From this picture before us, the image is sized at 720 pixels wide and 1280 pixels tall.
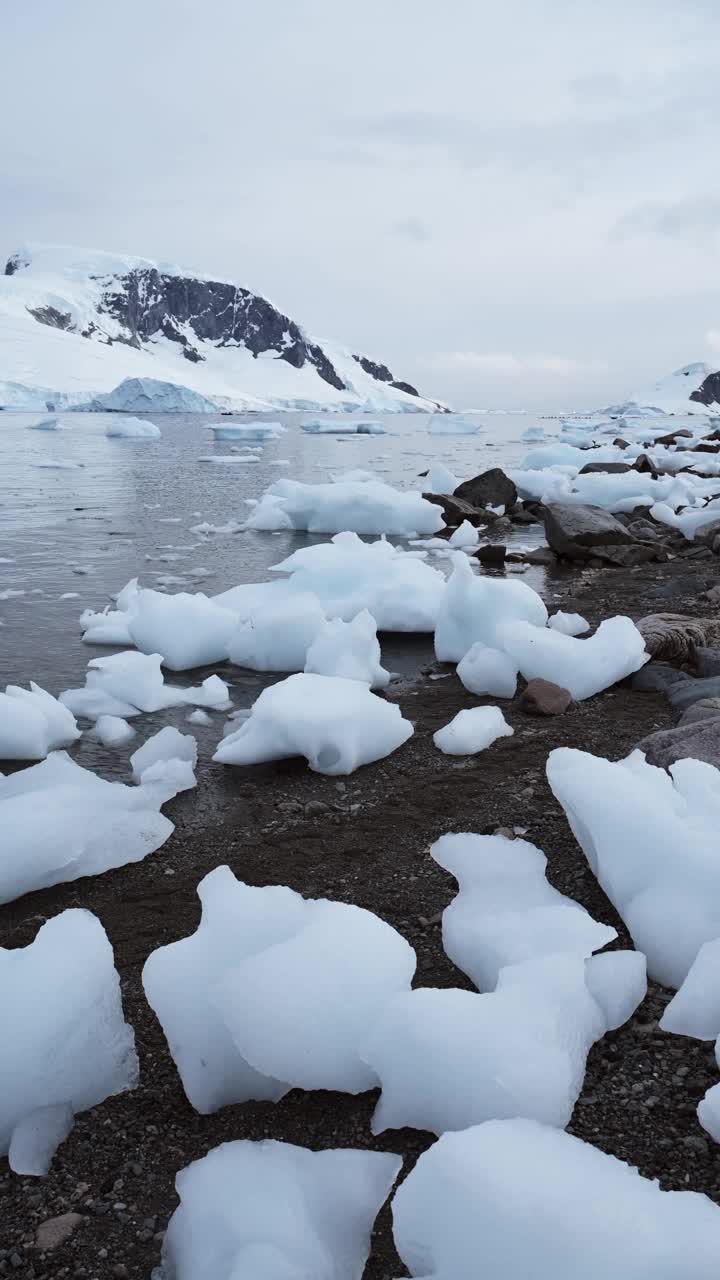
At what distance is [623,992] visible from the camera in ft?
6.17

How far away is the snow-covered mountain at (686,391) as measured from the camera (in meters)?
100

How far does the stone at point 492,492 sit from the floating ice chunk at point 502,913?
30.4 feet

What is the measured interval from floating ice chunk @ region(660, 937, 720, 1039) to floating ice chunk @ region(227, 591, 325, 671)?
2975 millimetres

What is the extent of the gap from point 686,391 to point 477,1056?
11587 cm

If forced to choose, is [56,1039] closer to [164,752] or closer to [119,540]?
[164,752]

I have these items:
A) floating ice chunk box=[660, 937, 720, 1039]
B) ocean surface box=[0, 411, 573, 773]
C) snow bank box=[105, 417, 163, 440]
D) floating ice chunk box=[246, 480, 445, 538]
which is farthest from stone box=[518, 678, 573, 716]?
snow bank box=[105, 417, 163, 440]

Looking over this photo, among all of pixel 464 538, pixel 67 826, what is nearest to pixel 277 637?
pixel 67 826

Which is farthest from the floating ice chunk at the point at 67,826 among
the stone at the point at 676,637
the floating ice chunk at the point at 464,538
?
the floating ice chunk at the point at 464,538

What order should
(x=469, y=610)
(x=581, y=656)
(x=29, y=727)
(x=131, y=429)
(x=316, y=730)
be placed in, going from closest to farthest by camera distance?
(x=316, y=730) → (x=29, y=727) → (x=581, y=656) → (x=469, y=610) → (x=131, y=429)

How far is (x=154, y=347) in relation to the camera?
440ft

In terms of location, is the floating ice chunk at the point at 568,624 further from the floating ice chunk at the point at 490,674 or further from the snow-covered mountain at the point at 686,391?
the snow-covered mountain at the point at 686,391

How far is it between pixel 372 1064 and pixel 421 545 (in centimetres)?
771

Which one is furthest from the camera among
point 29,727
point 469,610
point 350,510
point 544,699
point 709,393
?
point 709,393

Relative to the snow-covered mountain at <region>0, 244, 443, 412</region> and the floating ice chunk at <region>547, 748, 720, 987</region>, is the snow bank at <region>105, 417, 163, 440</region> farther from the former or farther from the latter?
the floating ice chunk at <region>547, 748, 720, 987</region>
